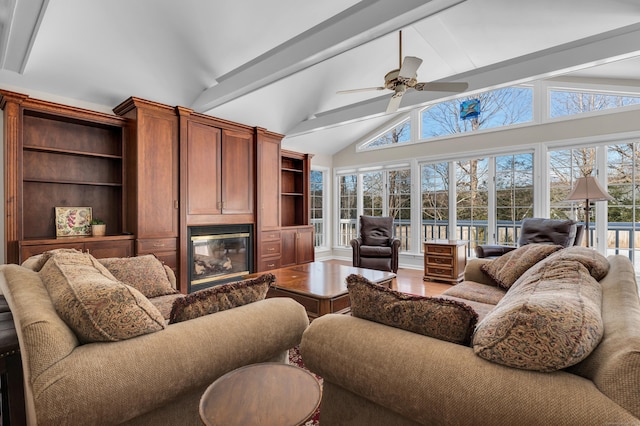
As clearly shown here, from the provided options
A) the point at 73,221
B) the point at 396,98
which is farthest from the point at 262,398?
the point at 73,221

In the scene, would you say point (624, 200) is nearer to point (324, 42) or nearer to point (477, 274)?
point (477, 274)

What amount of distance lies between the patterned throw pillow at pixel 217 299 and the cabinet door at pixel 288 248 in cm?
378

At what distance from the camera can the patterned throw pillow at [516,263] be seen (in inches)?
94.2

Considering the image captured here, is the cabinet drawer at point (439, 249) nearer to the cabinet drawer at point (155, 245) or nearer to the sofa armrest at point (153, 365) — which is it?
the cabinet drawer at point (155, 245)

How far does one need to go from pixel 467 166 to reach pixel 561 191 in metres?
1.39

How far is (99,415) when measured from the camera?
3.08 feet

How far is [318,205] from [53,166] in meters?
4.79

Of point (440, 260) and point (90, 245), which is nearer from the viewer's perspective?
point (90, 245)

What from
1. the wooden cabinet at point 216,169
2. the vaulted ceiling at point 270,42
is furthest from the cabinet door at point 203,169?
the vaulted ceiling at point 270,42

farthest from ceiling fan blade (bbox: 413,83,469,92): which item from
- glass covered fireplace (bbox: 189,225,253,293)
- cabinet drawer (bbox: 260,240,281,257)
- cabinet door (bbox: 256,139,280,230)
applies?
cabinet drawer (bbox: 260,240,281,257)

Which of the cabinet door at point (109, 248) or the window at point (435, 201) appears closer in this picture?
the cabinet door at point (109, 248)

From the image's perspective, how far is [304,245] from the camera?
227 inches

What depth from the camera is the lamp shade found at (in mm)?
3602

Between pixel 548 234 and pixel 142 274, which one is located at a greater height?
pixel 548 234
